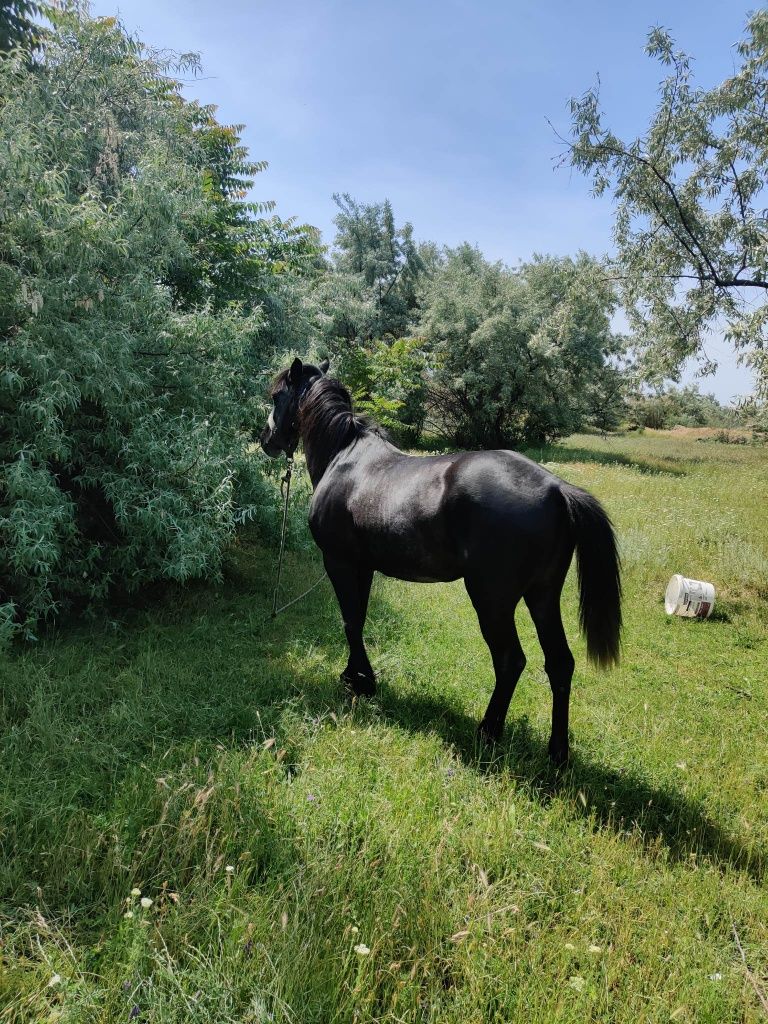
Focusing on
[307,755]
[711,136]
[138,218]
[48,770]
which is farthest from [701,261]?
[48,770]

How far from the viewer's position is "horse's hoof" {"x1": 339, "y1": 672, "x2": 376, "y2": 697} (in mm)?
3953

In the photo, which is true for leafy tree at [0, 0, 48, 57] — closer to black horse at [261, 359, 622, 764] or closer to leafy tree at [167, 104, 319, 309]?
leafy tree at [167, 104, 319, 309]

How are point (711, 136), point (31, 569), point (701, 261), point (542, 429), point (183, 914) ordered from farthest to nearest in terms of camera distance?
point (542, 429) < point (701, 261) < point (711, 136) < point (31, 569) < point (183, 914)

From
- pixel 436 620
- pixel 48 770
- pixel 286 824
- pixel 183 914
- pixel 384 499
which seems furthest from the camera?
pixel 436 620

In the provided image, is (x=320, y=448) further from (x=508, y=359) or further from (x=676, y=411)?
(x=676, y=411)

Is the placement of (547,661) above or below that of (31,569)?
above

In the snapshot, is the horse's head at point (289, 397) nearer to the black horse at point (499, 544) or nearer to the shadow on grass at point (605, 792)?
the black horse at point (499, 544)

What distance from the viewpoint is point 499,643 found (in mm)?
3148

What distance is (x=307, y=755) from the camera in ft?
9.92

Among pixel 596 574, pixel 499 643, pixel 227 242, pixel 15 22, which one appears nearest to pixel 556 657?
pixel 499 643

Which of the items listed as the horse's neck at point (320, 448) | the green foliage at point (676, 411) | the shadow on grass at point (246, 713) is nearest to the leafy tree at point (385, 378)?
the horse's neck at point (320, 448)

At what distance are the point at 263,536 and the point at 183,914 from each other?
5.43 metres

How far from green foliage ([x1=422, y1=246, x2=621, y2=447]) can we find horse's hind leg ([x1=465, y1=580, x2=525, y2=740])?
19.0 m

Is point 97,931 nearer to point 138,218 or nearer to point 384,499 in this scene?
point 384,499
